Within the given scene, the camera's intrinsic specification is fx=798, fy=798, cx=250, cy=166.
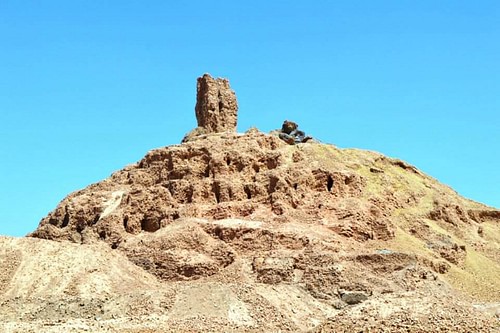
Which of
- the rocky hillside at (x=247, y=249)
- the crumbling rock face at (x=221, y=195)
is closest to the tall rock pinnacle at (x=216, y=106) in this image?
the rocky hillside at (x=247, y=249)

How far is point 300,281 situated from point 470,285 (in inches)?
508

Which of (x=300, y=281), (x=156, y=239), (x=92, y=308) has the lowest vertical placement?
(x=92, y=308)

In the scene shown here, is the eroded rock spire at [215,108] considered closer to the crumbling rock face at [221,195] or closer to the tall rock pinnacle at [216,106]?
the tall rock pinnacle at [216,106]

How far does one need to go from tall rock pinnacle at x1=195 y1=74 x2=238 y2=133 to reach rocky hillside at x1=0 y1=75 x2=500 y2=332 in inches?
4.4

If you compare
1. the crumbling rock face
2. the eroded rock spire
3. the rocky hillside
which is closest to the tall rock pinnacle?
the eroded rock spire

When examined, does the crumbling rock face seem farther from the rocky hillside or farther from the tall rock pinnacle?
the tall rock pinnacle

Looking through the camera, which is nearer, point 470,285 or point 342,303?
point 342,303

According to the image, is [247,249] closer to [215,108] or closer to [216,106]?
[215,108]

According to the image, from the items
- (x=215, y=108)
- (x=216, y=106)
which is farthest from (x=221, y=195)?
(x=216, y=106)

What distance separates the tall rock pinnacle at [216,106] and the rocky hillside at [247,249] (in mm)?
111

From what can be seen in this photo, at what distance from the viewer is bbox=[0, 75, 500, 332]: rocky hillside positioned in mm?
37906

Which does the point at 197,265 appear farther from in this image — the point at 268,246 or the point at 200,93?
the point at 200,93

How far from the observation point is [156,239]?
4872 centimetres

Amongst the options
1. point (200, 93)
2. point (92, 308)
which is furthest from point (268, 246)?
point (200, 93)
